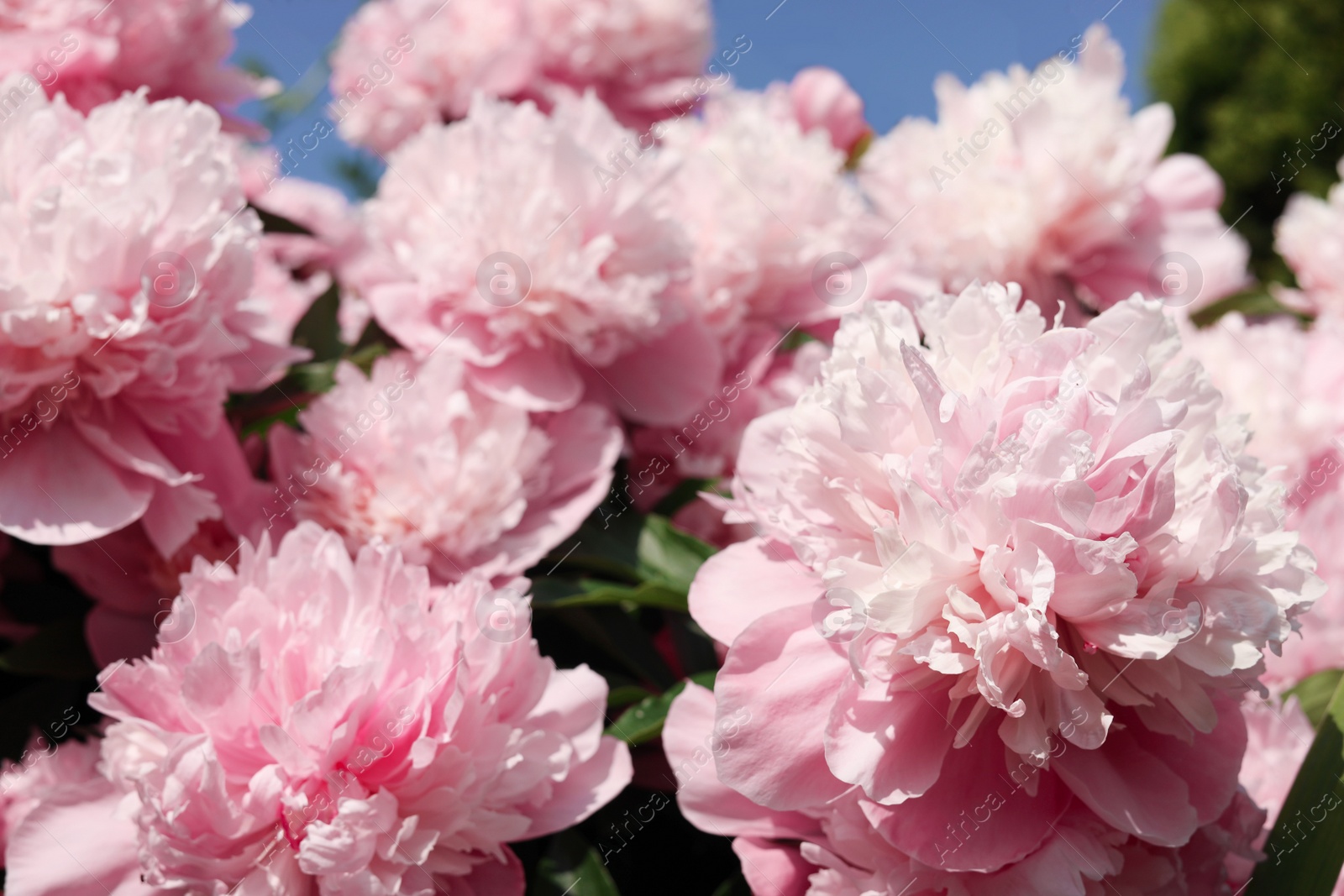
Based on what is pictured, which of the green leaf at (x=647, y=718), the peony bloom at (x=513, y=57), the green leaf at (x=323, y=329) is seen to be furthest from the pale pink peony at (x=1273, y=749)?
the peony bloom at (x=513, y=57)

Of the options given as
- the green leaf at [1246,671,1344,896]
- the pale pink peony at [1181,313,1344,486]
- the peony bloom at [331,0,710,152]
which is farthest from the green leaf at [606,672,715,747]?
the peony bloom at [331,0,710,152]

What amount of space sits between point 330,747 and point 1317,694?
80 centimetres

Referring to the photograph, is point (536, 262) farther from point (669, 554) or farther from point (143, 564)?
point (143, 564)

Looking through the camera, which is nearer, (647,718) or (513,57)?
(647,718)

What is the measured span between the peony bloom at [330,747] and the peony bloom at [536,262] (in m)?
0.26

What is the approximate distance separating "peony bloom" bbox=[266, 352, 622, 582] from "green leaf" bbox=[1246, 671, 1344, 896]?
0.54 metres

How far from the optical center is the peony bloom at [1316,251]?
4.31 feet

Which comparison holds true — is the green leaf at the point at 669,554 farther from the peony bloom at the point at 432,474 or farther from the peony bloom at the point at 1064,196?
the peony bloom at the point at 1064,196

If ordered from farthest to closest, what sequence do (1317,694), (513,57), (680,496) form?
1. (513,57)
2. (680,496)
3. (1317,694)

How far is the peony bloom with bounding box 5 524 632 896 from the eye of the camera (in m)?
0.58

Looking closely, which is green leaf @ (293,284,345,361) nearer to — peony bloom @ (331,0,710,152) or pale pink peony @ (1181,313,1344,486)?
peony bloom @ (331,0,710,152)

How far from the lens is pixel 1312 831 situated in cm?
62

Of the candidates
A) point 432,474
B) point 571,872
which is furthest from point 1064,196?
point 571,872

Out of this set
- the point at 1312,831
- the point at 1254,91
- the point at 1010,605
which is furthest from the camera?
the point at 1254,91
